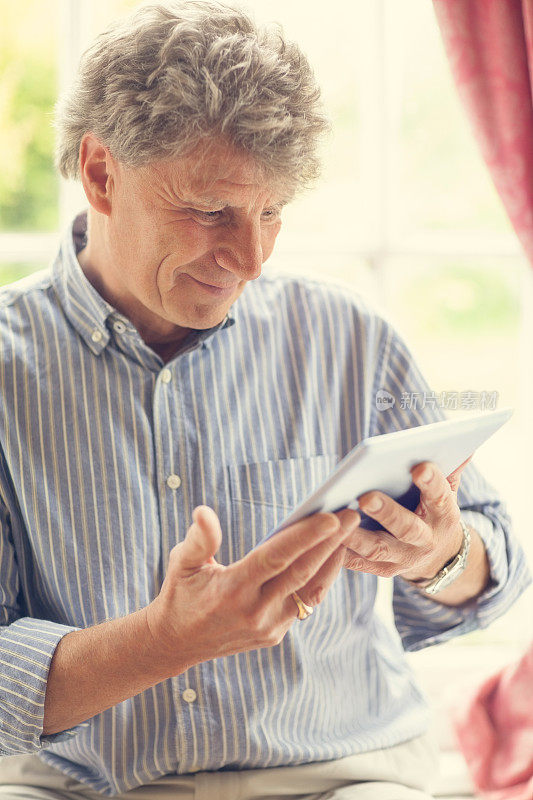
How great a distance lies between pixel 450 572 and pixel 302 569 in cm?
38

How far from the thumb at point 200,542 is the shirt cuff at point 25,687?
294 millimetres

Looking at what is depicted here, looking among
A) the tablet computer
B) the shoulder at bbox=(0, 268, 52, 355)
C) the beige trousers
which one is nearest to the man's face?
the shoulder at bbox=(0, 268, 52, 355)

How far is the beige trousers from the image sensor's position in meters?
1.26

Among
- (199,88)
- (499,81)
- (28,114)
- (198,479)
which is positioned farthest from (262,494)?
(28,114)

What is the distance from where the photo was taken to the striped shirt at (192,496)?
1.26 m

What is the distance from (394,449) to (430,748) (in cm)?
78

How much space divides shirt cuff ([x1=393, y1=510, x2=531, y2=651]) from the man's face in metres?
0.54

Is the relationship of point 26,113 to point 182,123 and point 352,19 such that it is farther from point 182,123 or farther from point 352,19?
point 182,123

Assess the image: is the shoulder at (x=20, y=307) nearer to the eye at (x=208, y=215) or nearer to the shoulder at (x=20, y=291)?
the shoulder at (x=20, y=291)

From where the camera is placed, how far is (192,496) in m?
1.30

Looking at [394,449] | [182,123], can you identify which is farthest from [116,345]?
[394,449]

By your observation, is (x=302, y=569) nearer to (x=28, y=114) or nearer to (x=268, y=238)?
(x=268, y=238)

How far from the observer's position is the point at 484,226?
231cm

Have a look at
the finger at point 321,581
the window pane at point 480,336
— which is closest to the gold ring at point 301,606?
the finger at point 321,581
